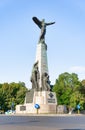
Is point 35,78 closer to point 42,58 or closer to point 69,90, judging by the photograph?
point 42,58

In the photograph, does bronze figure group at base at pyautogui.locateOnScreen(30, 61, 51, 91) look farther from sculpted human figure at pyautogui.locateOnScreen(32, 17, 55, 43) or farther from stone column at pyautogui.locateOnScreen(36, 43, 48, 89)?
sculpted human figure at pyautogui.locateOnScreen(32, 17, 55, 43)

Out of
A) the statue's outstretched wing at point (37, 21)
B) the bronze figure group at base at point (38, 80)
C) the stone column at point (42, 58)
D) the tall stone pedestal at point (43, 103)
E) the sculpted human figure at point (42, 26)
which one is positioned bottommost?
the tall stone pedestal at point (43, 103)

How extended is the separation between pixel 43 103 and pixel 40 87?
2.65m

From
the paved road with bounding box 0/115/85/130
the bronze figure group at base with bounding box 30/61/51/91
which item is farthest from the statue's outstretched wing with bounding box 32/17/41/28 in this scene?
the paved road with bounding box 0/115/85/130

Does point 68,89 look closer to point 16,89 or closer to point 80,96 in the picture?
point 80,96

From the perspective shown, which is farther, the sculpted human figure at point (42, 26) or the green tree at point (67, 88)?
the green tree at point (67, 88)

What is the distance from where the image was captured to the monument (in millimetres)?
46938

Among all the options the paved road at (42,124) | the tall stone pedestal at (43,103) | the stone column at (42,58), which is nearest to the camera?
the paved road at (42,124)

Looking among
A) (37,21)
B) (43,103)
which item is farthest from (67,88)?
(43,103)

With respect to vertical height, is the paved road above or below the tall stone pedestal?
below

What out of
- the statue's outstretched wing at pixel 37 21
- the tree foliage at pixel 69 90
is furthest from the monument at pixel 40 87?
the tree foliage at pixel 69 90

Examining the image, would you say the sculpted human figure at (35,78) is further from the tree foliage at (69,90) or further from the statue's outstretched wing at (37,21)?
the tree foliage at (69,90)

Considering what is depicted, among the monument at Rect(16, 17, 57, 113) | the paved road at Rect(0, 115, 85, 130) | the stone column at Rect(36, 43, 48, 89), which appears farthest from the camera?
the stone column at Rect(36, 43, 48, 89)

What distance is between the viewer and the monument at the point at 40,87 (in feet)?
154
